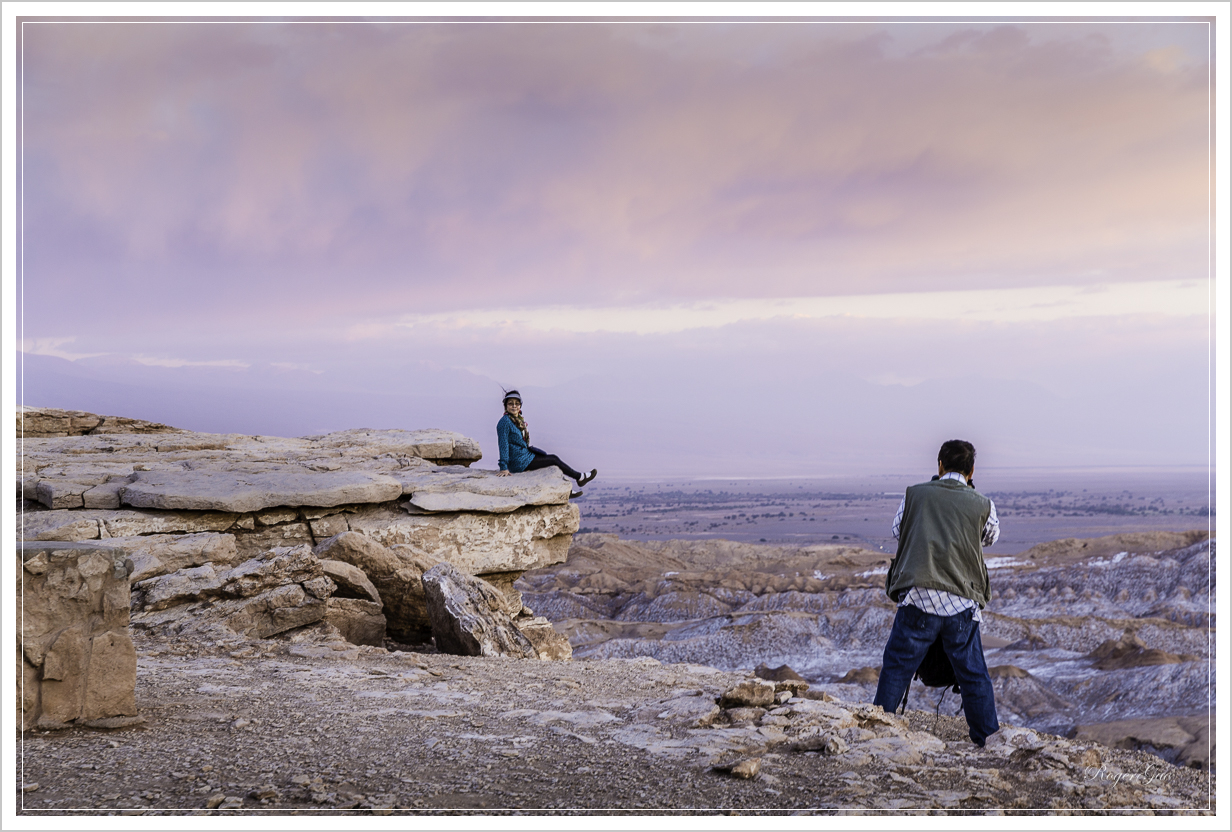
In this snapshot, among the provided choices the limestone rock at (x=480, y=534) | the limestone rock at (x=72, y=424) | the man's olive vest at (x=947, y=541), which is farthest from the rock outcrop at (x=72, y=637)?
the limestone rock at (x=72, y=424)

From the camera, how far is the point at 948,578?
5.79m

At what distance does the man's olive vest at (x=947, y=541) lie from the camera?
579 centimetres

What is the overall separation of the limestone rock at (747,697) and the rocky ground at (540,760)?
0.10 metres

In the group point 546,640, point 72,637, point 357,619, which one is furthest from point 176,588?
point 72,637

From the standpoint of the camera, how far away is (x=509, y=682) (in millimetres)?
7320

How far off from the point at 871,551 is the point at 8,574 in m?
49.9

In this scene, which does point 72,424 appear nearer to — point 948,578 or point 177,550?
point 177,550

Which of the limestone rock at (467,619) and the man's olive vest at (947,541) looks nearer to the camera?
the man's olive vest at (947,541)

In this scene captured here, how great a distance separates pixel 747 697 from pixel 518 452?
911 cm

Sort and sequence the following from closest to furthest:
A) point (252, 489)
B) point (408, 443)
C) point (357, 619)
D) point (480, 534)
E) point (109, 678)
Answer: point (109, 678), point (357, 619), point (252, 489), point (480, 534), point (408, 443)

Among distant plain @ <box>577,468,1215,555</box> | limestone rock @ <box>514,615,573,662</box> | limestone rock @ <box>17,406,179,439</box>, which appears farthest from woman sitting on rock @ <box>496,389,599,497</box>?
distant plain @ <box>577,468,1215,555</box>

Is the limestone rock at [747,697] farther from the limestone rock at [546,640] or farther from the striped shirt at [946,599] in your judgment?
the limestone rock at [546,640]

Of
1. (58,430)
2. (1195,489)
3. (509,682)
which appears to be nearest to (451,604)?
(509,682)

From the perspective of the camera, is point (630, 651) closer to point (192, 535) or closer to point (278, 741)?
point (192, 535)
